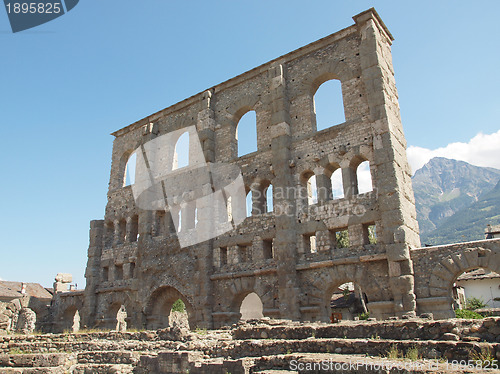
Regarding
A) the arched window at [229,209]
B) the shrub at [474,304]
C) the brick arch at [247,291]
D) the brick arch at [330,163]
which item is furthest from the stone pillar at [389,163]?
the shrub at [474,304]

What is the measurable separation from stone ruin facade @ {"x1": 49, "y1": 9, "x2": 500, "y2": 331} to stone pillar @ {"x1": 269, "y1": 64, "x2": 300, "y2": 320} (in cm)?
4

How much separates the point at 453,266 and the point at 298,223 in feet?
17.3

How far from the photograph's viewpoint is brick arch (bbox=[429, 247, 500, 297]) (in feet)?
37.0

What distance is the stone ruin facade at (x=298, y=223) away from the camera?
489 inches

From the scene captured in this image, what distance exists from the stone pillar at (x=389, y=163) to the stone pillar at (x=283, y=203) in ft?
10.5

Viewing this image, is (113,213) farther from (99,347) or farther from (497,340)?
(497,340)

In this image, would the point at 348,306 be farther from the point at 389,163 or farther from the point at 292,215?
the point at 389,163

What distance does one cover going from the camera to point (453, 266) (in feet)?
38.0

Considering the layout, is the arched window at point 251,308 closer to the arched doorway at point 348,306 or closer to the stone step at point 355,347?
the arched doorway at point 348,306

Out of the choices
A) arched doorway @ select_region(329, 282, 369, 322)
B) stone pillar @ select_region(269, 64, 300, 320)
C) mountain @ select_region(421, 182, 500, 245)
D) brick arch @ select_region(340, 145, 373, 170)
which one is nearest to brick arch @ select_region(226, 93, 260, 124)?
stone pillar @ select_region(269, 64, 300, 320)

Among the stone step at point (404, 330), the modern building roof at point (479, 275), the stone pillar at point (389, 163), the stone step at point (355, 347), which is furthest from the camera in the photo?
the modern building roof at point (479, 275)

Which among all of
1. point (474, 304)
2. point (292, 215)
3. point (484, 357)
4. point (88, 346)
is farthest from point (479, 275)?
point (88, 346)

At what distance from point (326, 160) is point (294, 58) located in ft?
16.3

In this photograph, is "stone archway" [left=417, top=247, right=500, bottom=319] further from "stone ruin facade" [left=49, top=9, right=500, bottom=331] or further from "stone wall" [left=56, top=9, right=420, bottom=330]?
"stone wall" [left=56, top=9, right=420, bottom=330]
